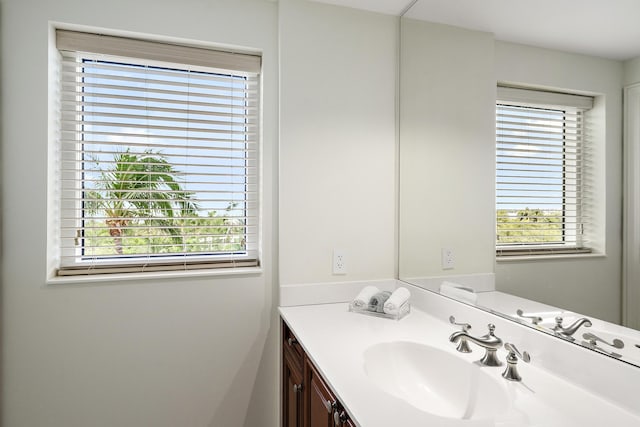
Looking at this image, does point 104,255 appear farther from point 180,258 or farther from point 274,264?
point 274,264

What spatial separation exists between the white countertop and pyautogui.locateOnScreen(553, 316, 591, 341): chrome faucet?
0.40ft

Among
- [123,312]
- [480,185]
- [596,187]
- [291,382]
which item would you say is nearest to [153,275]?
[123,312]

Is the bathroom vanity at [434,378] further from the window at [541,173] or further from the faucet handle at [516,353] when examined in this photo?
Result: the window at [541,173]

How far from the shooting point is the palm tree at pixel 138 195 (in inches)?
64.9

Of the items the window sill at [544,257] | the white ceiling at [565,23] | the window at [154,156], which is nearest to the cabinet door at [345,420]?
the window sill at [544,257]

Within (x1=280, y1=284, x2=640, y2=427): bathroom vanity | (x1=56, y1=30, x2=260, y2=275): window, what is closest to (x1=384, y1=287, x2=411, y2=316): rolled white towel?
(x1=280, y1=284, x2=640, y2=427): bathroom vanity

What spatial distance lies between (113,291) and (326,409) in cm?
109

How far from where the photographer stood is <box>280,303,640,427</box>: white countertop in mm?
809

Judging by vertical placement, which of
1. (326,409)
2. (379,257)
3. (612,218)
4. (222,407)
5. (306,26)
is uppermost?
(306,26)

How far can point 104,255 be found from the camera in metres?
1.66

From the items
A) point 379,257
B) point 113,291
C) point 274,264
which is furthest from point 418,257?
point 113,291

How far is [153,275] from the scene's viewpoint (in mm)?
1617

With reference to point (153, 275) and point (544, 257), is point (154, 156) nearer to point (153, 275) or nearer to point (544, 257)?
point (153, 275)

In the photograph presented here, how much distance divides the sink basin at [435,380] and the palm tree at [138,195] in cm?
111
